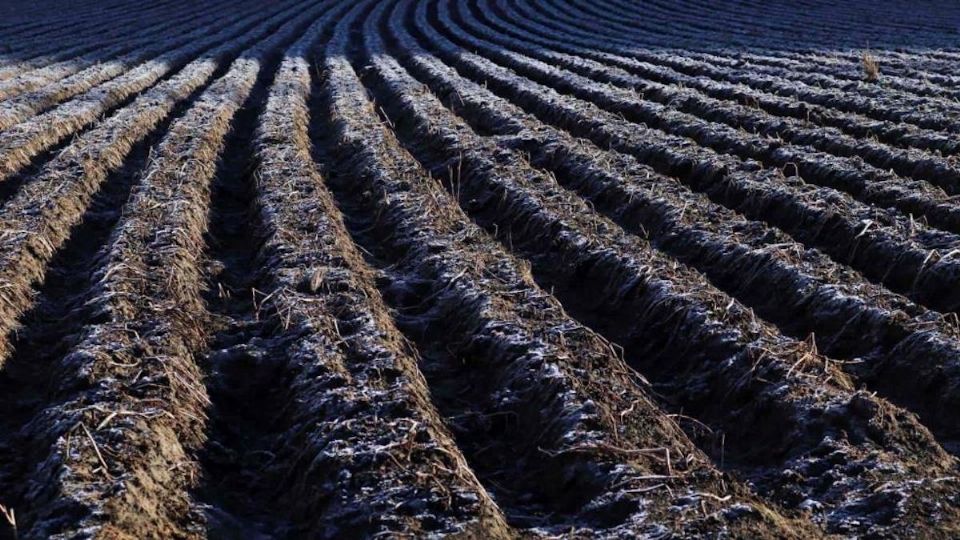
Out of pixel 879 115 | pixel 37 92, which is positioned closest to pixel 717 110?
pixel 879 115

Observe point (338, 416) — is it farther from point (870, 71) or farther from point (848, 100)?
point (870, 71)

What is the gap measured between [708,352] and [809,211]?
9.18 feet

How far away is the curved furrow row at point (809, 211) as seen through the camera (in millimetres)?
6465

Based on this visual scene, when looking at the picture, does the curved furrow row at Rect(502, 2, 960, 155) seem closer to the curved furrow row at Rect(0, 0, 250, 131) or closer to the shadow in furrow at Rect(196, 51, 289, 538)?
the shadow in furrow at Rect(196, 51, 289, 538)

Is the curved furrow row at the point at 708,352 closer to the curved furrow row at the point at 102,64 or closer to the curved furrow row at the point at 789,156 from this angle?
the curved furrow row at the point at 789,156

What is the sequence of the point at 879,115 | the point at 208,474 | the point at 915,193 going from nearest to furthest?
the point at 208,474 → the point at 915,193 → the point at 879,115

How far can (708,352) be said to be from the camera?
18.0 ft

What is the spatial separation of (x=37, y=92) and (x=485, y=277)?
11163 millimetres

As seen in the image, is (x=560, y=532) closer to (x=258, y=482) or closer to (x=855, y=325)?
(x=258, y=482)

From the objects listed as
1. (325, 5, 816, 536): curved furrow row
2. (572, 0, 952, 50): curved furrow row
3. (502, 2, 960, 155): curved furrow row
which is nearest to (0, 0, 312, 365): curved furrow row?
(325, 5, 816, 536): curved furrow row

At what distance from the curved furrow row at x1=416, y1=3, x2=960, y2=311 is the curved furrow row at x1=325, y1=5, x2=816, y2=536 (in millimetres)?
2391

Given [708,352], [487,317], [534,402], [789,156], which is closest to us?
[534,402]

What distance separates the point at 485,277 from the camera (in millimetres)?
6660

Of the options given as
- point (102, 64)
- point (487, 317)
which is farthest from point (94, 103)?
point (487, 317)
